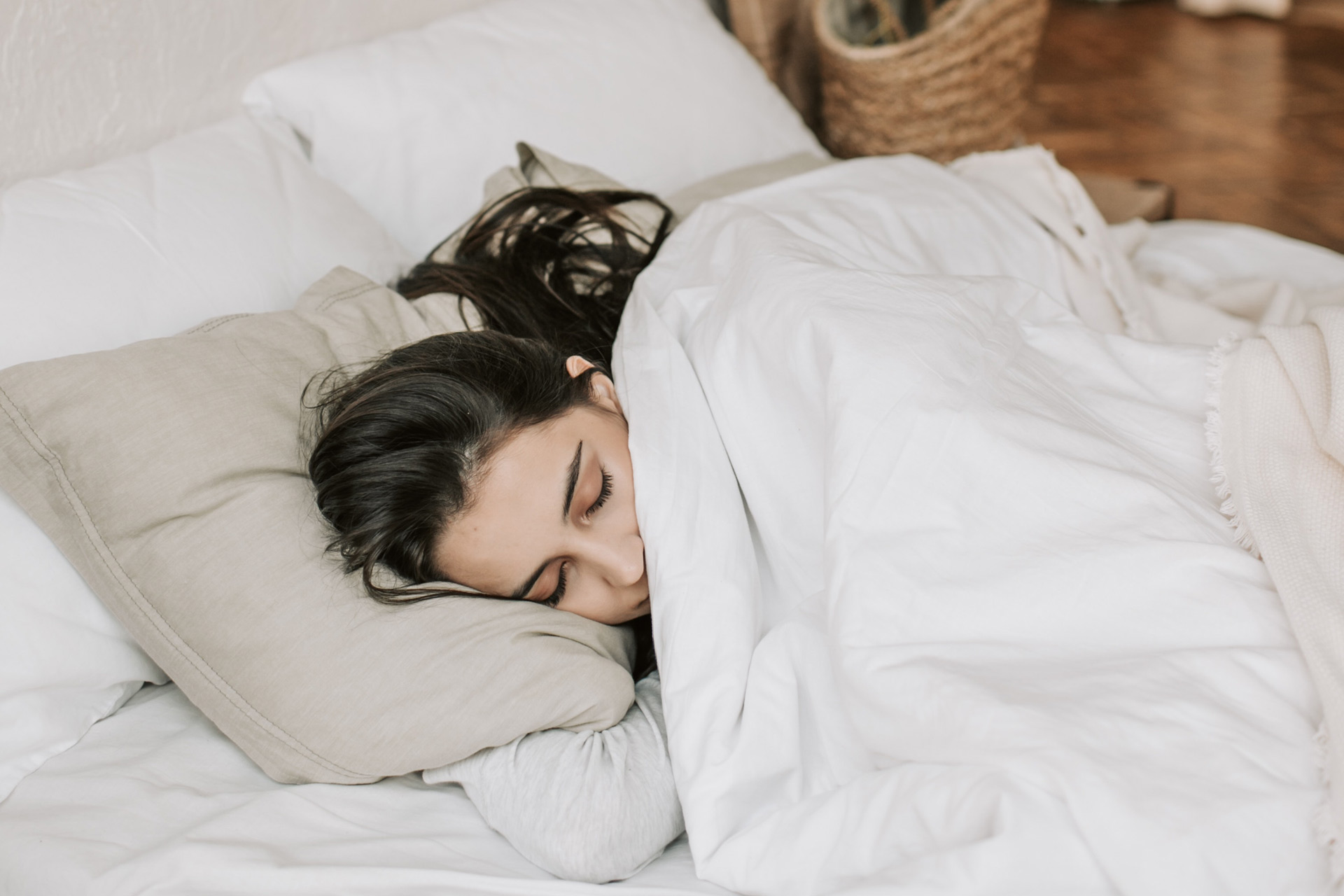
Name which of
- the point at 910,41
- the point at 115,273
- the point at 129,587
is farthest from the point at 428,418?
the point at 910,41

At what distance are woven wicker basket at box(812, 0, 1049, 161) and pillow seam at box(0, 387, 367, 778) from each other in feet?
5.34

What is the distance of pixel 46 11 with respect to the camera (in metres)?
1.15

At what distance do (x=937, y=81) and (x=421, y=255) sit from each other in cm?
116

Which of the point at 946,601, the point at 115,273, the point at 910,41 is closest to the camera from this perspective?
the point at 946,601

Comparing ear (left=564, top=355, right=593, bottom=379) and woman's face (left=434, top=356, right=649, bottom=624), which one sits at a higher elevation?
ear (left=564, top=355, right=593, bottom=379)

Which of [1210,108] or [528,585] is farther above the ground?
[528,585]

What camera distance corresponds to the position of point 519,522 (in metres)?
0.88

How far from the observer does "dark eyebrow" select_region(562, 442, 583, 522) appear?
89 cm

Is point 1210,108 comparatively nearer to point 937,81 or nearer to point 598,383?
point 937,81

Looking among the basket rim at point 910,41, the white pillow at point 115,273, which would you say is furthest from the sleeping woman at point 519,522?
the basket rim at point 910,41

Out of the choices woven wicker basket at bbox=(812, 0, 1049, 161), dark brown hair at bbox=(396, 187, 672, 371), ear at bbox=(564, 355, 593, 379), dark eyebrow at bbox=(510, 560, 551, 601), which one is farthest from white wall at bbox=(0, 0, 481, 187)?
woven wicker basket at bbox=(812, 0, 1049, 161)

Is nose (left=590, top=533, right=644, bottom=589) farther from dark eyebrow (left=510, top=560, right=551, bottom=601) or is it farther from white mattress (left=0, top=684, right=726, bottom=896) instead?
white mattress (left=0, top=684, right=726, bottom=896)

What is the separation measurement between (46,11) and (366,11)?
1.70 ft

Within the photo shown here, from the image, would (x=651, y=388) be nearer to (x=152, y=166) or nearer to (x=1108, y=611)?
(x=1108, y=611)
